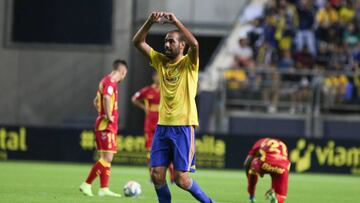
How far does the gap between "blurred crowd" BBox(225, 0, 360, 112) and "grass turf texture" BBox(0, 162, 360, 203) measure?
299 centimetres

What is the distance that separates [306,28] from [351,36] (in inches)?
54.8

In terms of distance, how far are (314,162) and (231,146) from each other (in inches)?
84.2

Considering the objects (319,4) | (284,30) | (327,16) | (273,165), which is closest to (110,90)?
(273,165)

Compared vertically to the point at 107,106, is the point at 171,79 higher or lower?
higher

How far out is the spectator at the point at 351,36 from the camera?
2905 centimetres

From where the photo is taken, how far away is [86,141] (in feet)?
86.8

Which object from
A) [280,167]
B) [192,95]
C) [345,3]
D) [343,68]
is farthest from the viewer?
[345,3]

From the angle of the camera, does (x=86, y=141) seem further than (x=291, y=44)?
No

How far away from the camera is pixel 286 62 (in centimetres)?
2770

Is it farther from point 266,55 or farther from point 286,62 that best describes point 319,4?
point 286,62

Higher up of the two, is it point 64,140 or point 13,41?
point 13,41

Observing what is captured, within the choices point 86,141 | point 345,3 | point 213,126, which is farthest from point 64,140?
point 345,3

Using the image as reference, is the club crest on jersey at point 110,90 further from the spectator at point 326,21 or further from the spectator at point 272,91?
the spectator at point 326,21

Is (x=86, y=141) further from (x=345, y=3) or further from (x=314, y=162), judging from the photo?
(x=345, y=3)
